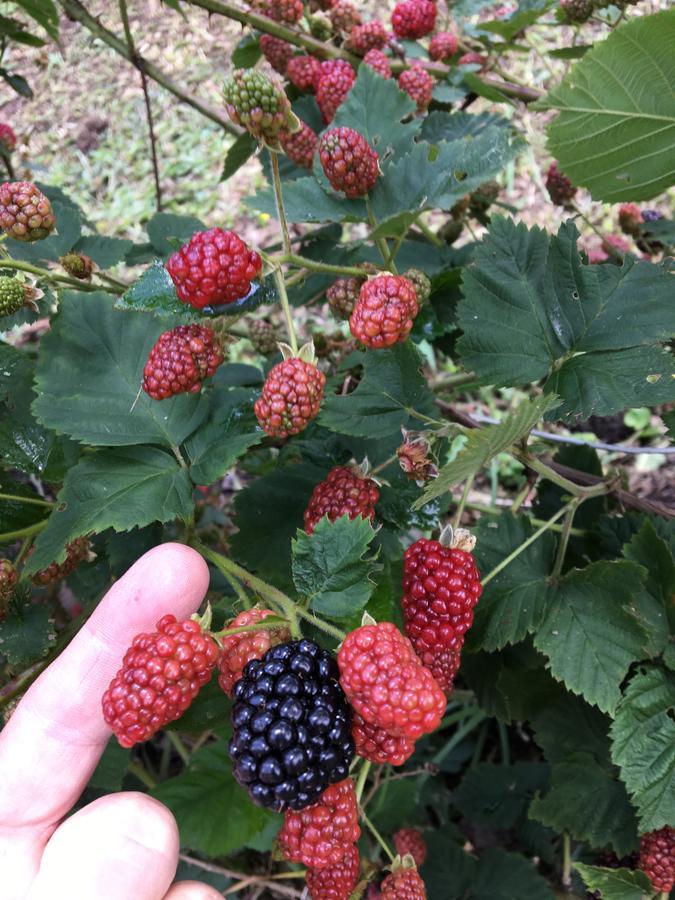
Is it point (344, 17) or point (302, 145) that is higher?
point (344, 17)

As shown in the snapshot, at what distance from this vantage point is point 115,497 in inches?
41.8

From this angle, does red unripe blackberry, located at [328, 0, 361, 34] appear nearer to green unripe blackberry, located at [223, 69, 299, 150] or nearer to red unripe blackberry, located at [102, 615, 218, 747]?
green unripe blackberry, located at [223, 69, 299, 150]

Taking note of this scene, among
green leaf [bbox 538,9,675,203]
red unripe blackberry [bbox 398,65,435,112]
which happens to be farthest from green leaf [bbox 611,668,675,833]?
red unripe blackberry [bbox 398,65,435,112]

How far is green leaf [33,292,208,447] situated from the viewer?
1139mm

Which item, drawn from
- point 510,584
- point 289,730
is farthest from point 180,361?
point 510,584

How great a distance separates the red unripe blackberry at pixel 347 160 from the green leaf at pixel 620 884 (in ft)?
3.97

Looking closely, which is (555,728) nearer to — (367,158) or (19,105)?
(367,158)

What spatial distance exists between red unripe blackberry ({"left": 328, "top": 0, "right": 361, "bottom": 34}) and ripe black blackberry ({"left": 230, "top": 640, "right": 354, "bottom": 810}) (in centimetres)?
145

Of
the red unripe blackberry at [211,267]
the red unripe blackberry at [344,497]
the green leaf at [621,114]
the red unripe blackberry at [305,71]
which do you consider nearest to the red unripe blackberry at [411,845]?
the red unripe blackberry at [344,497]

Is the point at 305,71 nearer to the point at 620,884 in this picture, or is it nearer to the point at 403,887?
the point at 403,887

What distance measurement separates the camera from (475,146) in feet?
3.68

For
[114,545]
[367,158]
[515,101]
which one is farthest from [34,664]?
[515,101]

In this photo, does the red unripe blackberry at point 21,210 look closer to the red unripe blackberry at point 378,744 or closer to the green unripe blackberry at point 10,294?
the green unripe blackberry at point 10,294

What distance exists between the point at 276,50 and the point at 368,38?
241 mm
